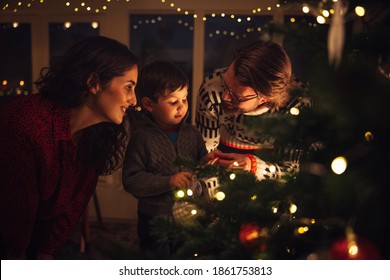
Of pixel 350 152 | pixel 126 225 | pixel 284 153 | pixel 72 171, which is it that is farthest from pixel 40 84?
pixel 350 152

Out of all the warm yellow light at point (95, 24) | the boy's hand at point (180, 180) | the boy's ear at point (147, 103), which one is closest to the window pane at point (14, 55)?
the warm yellow light at point (95, 24)

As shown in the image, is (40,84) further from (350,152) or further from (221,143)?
(350,152)

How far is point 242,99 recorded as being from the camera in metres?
1.41

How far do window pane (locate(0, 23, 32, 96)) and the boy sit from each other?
1.47ft

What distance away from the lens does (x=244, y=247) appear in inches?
29.5

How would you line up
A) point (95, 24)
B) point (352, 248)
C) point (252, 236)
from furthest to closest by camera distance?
1. point (95, 24)
2. point (252, 236)
3. point (352, 248)

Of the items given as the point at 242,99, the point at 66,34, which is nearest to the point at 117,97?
the point at 66,34

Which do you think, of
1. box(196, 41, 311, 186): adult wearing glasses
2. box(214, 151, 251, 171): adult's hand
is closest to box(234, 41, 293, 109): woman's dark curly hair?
box(196, 41, 311, 186): adult wearing glasses

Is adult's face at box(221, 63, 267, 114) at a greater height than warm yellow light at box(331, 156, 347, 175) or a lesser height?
greater

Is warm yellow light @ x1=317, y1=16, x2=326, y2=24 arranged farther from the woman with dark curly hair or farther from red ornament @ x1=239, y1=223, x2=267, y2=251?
the woman with dark curly hair

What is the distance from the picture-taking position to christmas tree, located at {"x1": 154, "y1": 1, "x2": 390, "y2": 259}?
55 centimetres

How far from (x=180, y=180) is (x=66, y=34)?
0.67 metres

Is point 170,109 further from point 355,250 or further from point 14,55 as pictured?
point 355,250

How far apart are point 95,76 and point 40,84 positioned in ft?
0.69
